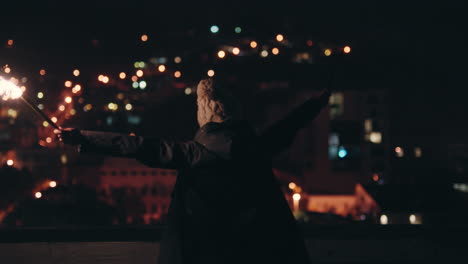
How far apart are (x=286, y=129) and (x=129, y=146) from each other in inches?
31.9

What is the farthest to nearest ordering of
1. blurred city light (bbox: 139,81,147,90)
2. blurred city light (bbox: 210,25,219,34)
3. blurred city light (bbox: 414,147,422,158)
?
blurred city light (bbox: 414,147,422,158), blurred city light (bbox: 139,81,147,90), blurred city light (bbox: 210,25,219,34)

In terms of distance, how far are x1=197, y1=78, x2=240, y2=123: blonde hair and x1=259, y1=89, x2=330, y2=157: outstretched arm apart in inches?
7.6

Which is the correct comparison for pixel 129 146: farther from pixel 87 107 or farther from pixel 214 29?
pixel 87 107

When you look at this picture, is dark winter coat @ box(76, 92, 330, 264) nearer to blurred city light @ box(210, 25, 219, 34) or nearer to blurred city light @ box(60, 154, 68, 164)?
blurred city light @ box(210, 25, 219, 34)

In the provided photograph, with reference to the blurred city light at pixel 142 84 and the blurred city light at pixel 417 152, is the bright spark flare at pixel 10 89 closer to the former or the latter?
the blurred city light at pixel 142 84

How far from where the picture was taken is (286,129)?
8.11 ft

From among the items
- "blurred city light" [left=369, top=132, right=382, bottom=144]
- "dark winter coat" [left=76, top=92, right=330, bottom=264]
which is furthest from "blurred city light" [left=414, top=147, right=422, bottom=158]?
"dark winter coat" [left=76, top=92, right=330, bottom=264]

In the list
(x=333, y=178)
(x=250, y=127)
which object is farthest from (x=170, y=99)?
(x=250, y=127)

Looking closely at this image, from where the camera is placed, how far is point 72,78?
333 inches

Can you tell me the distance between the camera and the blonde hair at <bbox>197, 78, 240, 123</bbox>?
7.67ft

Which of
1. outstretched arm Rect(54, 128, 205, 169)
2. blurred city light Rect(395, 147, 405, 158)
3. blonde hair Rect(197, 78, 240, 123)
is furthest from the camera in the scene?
blurred city light Rect(395, 147, 405, 158)

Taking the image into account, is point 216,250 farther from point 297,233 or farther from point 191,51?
point 191,51

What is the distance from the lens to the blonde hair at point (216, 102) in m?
2.34

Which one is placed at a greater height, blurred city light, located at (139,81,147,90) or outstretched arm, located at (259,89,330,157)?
blurred city light, located at (139,81,147,90)
